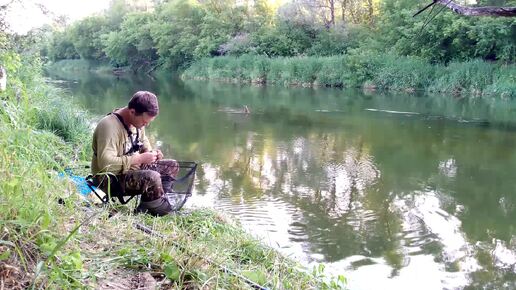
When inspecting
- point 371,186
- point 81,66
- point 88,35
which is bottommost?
point 81,66

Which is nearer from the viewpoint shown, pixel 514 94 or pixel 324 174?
pixel 324 174

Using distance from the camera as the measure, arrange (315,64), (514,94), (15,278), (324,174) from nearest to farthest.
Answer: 1. (15,278)
2. (324,174)
3. (514,94)
4. (315,64)

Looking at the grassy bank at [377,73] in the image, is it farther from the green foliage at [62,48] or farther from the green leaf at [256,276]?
the green foliage at [62,48]

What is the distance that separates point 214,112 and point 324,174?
807 cm

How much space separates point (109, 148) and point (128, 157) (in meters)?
0.16

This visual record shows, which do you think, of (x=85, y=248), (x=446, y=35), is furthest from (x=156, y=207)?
(x=446, y=35)

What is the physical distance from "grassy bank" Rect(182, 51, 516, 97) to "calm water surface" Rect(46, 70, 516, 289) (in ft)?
20.3

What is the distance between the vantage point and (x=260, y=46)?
31.3 metres

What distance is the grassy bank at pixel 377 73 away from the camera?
68.3ft

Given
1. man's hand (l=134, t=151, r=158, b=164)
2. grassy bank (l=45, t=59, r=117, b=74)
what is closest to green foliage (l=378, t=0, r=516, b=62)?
man's hand (l=134, t=151, r=158, b=164)

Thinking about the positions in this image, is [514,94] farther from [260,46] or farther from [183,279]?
[183,279]

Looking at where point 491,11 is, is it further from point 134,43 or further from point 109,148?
point 134,43

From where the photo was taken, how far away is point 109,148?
3.85m

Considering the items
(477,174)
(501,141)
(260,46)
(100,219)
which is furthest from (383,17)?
(100,219)
